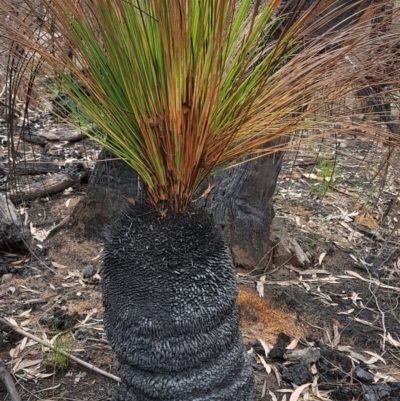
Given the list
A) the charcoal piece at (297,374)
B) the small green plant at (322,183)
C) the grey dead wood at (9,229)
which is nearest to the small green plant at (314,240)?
the small green plant at (322,183)

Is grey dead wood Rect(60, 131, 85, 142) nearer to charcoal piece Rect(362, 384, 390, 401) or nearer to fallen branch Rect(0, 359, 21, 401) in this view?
fallen branch Rect(0, 359, 21, 401)

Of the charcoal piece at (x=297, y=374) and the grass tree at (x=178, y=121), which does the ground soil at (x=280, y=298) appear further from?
the grass tree at (x=178, y=121)

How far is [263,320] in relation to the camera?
2.37 meters

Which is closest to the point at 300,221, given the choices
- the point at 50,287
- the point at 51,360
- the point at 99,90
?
the point at 50,287

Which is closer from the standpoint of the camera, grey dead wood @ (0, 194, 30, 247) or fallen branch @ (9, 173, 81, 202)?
grey dead wood @ (0, 194, 30, 247)

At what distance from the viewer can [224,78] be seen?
1.11 metres

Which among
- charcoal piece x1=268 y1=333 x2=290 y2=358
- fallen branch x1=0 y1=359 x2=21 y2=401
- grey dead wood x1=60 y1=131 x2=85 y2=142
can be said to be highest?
grey dead wood x1=60 y1=131 x2=85 y2=142

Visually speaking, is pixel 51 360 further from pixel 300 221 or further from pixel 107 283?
pixel 300 221

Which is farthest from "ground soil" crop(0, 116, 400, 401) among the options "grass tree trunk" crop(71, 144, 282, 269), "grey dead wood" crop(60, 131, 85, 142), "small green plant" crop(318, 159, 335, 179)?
"grey dead wood" crop(60, 131, 85, 142)

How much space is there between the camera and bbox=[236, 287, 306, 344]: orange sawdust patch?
2.28 meters

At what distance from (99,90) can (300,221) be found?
237 cm

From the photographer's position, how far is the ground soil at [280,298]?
2016 mm

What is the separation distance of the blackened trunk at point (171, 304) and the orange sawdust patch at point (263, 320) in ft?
3.34

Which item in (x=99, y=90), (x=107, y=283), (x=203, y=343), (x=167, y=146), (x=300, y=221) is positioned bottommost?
(x=300, y=221)
